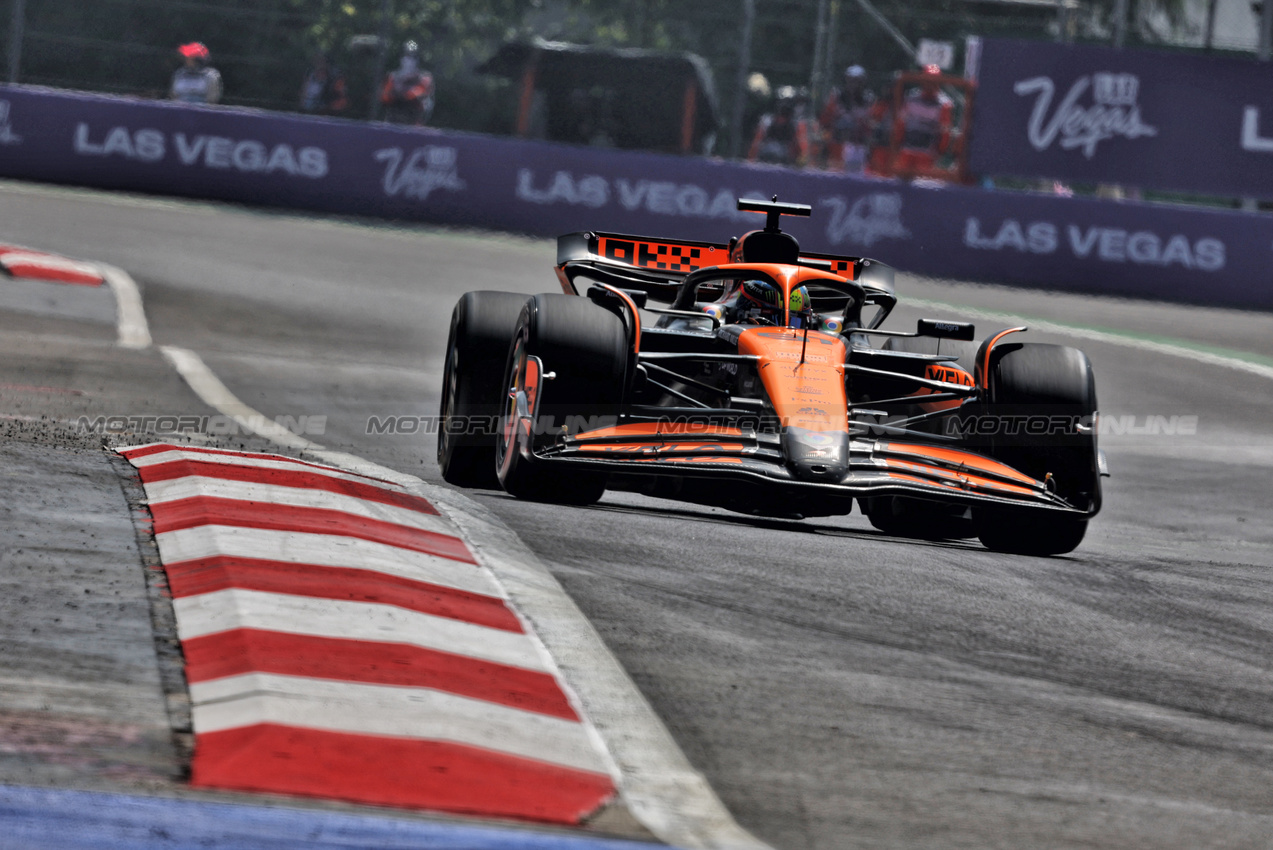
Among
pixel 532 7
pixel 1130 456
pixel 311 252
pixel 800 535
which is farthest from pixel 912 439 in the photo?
pixel 532 7

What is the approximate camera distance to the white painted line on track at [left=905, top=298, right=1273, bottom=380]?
603 inches

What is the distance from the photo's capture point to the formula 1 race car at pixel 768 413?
612 centimetres

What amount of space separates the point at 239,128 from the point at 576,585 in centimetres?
1694

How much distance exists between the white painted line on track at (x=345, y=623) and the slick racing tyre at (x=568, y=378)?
78.6 inches

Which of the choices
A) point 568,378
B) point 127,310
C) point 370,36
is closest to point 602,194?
point 370,36

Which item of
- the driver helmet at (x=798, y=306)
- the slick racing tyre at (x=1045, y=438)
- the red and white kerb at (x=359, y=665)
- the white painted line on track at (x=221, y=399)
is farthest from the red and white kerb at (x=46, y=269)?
the slick racing tyre at (x=1045, y=438)

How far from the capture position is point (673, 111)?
2638 centimetres

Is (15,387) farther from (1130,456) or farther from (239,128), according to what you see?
(239,128)

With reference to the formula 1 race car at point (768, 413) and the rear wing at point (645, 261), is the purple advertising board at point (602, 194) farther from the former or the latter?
the formula 1 race car at point (768, 413)

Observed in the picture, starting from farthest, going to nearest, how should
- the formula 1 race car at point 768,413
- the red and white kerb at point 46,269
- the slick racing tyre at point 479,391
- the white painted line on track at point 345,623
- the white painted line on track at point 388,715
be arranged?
1. the red and white kerb at point 46,269
2. the slick racing tyre at point 479,391
3. the formula 1 race car at point 768,413
4. the white painted line on track at point 345,623
5. the white painted line on track at point 388,715

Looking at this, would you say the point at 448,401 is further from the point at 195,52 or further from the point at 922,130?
the point at 922,130

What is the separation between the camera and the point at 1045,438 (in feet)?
21.7

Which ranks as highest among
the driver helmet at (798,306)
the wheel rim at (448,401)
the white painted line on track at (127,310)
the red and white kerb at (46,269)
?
the driver helmet at (798,306)

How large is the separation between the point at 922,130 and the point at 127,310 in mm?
13583
